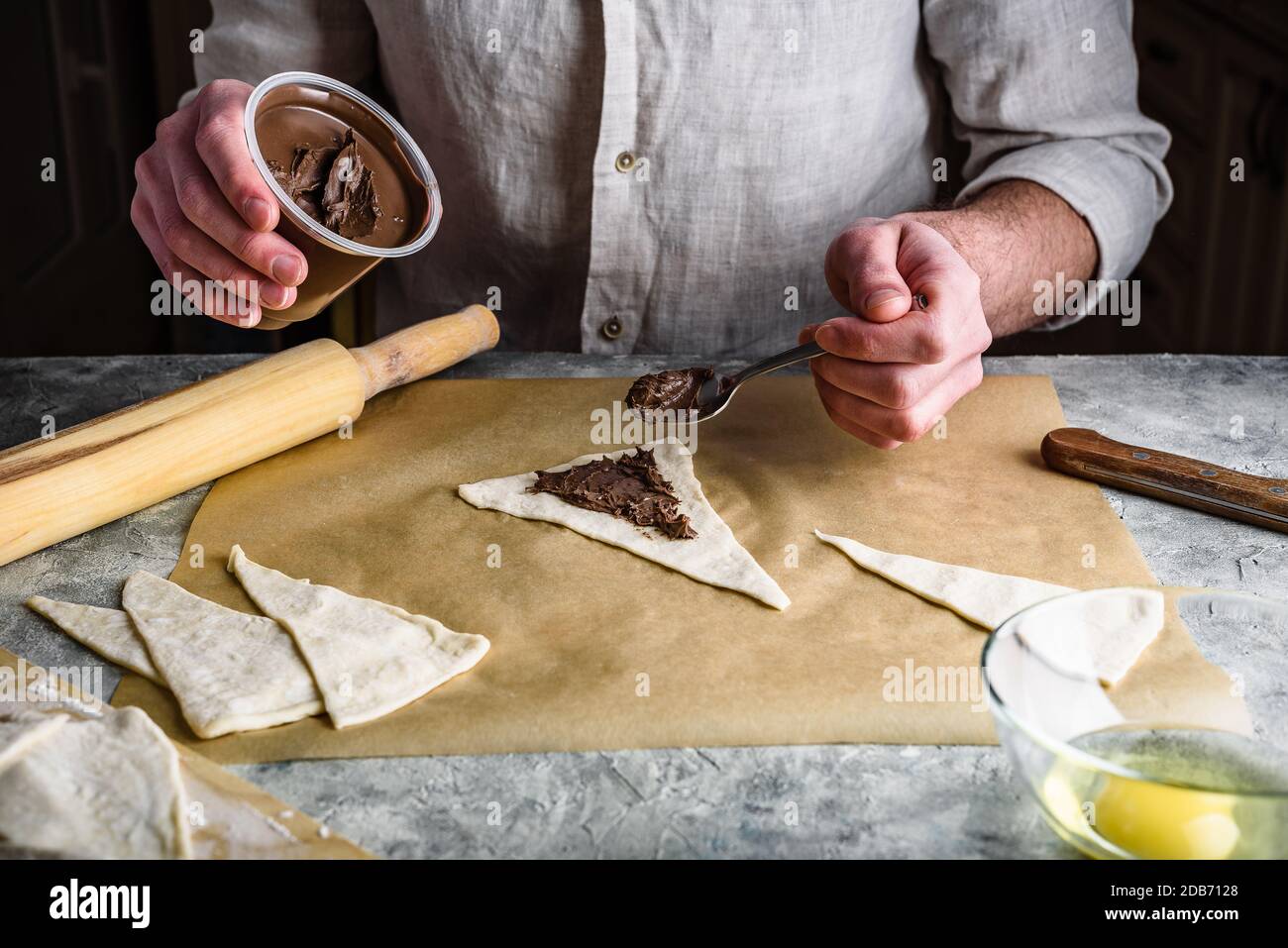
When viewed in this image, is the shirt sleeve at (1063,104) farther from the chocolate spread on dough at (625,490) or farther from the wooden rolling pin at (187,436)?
the wooden rolling pin at (187,436)

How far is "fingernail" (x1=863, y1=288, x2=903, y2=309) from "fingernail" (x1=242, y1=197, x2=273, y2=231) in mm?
828

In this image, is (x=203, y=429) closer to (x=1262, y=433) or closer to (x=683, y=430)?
(x=683, y=430)

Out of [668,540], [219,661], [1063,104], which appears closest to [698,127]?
[1063,104]

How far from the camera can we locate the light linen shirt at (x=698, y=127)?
2.06 m

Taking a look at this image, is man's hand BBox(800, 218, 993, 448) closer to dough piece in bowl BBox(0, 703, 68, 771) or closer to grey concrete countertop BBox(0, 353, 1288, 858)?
grey concrete countertop BBox(0, 353, 1288, 858)

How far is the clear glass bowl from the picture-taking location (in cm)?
91

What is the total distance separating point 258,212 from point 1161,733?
125cm

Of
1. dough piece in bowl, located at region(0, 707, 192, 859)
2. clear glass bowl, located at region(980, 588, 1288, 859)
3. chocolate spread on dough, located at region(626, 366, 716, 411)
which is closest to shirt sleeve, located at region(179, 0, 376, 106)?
chocolate spread on dough, located at region(626, 366, 716, 411)

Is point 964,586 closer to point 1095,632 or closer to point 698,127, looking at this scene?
point 1095,632

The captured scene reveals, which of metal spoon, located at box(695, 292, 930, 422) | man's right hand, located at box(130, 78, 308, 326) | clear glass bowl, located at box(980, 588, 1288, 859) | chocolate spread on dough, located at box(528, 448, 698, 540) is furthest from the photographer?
metal spoon, located at box(695, 292, 930, 422)

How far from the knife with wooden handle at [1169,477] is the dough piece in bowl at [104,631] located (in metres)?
1.31

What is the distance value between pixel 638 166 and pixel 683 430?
59 centimetres

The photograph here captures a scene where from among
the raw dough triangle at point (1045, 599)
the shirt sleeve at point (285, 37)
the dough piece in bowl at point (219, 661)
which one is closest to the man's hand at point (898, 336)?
the raw dough triangle at point (1045, 599)

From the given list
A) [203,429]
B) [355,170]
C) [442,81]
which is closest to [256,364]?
[203,429]
